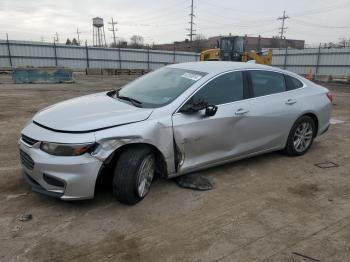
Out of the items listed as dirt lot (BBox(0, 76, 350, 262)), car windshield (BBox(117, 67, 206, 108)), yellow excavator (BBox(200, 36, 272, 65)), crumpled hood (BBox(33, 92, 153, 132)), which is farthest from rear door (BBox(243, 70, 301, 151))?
yellow excavator (BBox(200, 36, 272, 65))

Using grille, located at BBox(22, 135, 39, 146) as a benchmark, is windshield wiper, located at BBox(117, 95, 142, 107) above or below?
above

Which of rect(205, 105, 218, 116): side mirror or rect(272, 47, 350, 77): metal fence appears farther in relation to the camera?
rect(272, 47, 350, 77): metal fence

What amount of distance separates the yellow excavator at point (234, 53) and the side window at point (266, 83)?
53.0ft

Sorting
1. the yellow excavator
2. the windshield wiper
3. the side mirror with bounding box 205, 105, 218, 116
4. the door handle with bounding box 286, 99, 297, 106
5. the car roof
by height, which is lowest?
the door handle with bounding box 286, 99, 297, 106

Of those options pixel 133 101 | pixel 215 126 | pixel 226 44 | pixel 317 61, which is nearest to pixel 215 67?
pixel 215 126

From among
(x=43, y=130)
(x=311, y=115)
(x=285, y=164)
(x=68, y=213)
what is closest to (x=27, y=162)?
(x=43, y=130)

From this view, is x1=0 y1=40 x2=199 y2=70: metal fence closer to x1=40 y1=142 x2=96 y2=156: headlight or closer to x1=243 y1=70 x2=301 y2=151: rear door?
x1=243 y1=70 x2=301 y2=151: rear door

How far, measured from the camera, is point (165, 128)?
3.65 meters

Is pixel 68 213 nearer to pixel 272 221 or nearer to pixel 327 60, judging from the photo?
pixel 272 221

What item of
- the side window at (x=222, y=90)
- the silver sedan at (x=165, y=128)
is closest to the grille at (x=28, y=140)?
the silver sedan at (x=165, y=128)

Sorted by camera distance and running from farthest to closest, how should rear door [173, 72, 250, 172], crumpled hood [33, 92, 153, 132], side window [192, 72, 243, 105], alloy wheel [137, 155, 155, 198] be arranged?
side window [192, 72, 243, 105]
rear door [173, 72, 250, 172]
alloy wheel [137, 155, 155, 198]
crumpled hood [33, 92, 153, 132]

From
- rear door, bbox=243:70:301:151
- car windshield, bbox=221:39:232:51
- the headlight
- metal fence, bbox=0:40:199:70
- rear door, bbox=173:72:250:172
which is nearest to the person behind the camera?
the headlight

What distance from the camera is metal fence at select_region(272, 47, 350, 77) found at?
2561cm

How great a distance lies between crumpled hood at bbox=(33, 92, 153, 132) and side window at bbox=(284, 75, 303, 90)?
2.65m
